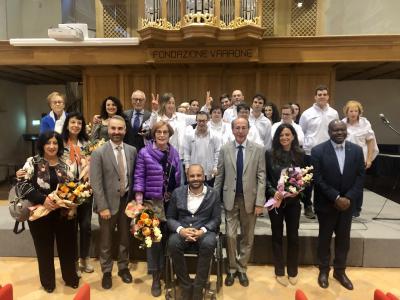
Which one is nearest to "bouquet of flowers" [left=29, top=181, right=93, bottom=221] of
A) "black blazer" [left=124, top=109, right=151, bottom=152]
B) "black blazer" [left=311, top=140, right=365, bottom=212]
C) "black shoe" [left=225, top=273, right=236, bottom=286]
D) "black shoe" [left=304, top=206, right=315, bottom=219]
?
"black blazer" [left=124, top=109, right=151, bottom=152]

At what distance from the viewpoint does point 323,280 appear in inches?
121

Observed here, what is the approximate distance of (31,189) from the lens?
2.73 m

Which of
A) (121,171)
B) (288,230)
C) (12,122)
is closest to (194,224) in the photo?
(121,171)

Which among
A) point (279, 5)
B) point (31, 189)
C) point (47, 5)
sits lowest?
point (31, 189)

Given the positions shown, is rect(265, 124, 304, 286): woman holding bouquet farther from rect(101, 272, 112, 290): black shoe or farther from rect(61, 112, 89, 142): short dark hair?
rect(61, 112, 89, 142): short dark hair

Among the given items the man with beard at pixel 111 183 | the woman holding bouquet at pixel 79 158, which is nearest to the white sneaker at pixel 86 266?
the woman holding bouquet at pixel 79 158

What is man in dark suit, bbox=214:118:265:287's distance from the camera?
293cm

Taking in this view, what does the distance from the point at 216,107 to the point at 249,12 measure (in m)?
2.75

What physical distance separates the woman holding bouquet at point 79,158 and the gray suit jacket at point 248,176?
1300 millimetres

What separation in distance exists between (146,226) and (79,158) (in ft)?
3.14

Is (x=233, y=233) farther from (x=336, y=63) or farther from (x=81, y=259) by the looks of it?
(x=336, y=63)

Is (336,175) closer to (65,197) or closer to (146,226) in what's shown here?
(146,226)

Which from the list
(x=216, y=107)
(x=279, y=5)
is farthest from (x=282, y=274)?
(x=279, y=5)

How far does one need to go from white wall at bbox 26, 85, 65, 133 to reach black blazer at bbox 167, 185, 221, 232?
8550mm
